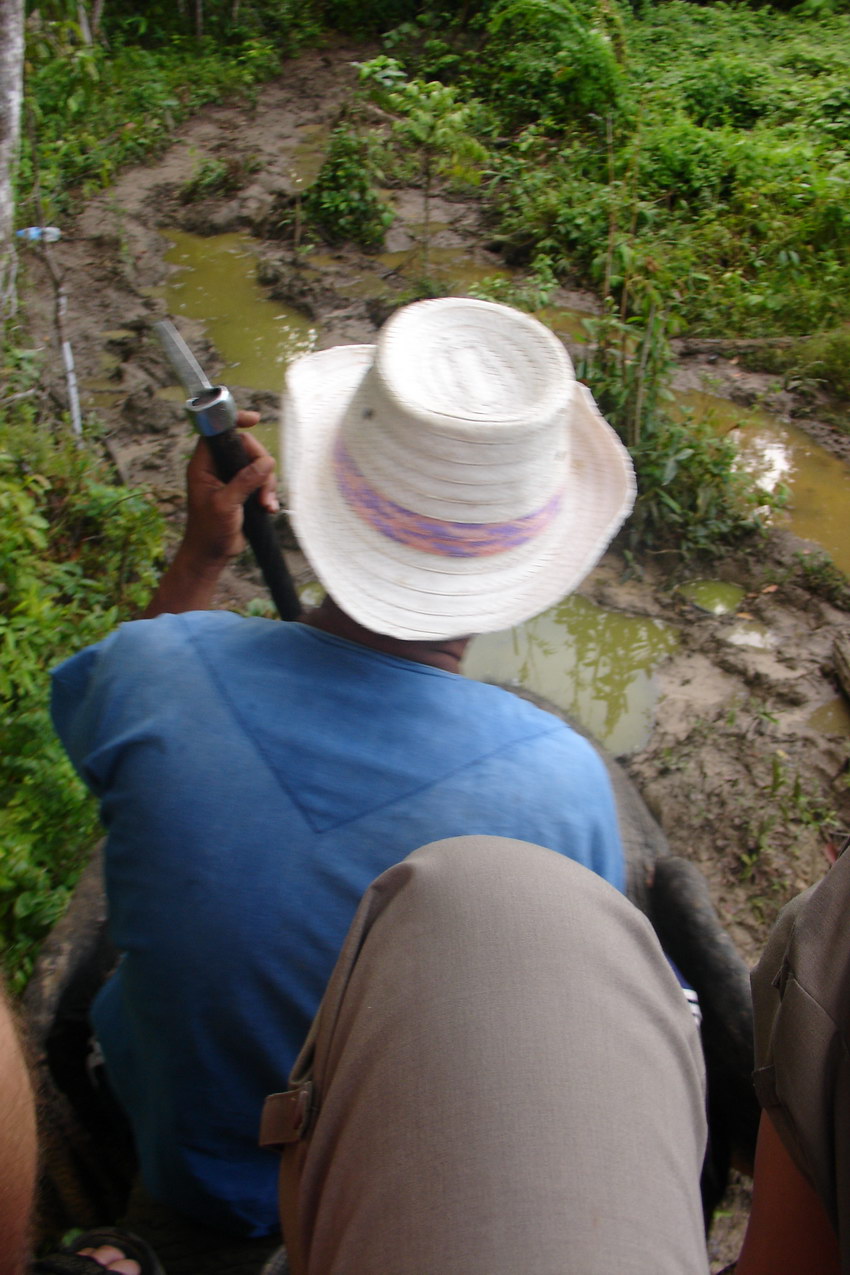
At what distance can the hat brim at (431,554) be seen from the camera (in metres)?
1.26

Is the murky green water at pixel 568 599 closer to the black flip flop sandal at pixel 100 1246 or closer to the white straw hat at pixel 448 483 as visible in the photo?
the white straw hat at pixel 448 483

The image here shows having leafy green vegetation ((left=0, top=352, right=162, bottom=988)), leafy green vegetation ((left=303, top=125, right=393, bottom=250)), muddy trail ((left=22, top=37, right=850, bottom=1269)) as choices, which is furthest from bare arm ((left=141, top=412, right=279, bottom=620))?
leafy green vegetation ((left=303, top=125, right=393, bottom=250))

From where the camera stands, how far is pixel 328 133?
8.40 meters

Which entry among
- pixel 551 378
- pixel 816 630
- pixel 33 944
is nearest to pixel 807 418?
pixel 816 630

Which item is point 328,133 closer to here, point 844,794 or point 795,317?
point 795,317

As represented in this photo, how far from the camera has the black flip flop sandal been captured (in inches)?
46.8

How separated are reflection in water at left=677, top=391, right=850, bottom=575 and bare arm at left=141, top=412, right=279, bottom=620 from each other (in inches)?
120

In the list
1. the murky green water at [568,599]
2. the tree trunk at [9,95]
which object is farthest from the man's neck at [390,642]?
→ the tree trunk at [9,95]

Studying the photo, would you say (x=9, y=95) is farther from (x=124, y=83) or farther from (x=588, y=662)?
(x=124, y=83)

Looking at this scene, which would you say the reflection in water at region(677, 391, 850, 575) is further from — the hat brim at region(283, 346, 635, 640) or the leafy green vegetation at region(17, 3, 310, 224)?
the leafy green vegetation at region(17, 3, 310, 224)

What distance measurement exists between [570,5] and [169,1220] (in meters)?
8.98

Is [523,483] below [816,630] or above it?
above

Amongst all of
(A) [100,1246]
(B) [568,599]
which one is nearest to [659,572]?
(B) [568,599]

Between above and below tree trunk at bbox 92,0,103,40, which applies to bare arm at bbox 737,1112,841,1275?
below
